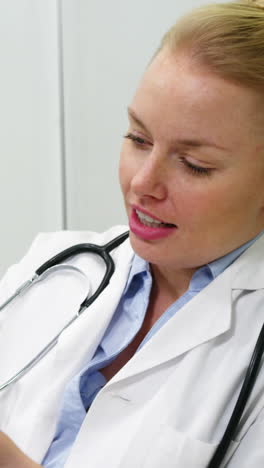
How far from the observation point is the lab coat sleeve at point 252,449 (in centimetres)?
77

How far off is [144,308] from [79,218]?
2.71ft

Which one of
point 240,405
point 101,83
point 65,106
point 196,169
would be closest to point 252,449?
point 240,405

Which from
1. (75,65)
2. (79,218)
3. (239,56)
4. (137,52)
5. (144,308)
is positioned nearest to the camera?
(239,56)

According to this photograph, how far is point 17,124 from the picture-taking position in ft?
5.56

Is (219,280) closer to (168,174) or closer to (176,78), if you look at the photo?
(168,174)

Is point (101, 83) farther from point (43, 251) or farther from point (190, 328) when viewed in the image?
point (190, 328)

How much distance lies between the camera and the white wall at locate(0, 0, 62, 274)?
1.62 m

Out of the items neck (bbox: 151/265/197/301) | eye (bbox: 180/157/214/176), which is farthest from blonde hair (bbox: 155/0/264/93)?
neck (bbox: 151/265/197/301)

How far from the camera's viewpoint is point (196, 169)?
0.81 m

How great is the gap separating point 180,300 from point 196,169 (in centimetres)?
25

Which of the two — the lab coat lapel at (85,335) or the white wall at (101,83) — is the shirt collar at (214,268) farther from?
the white wall at (101,83)

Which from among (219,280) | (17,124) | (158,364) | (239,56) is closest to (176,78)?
(239,56)

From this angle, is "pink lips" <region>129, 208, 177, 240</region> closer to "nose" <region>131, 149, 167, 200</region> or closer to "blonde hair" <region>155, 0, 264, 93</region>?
"nose" <region>131, 149, 167, 200</region>

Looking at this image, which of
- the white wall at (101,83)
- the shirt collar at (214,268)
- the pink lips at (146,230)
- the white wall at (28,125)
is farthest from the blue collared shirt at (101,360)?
the white wall at (28,125)
